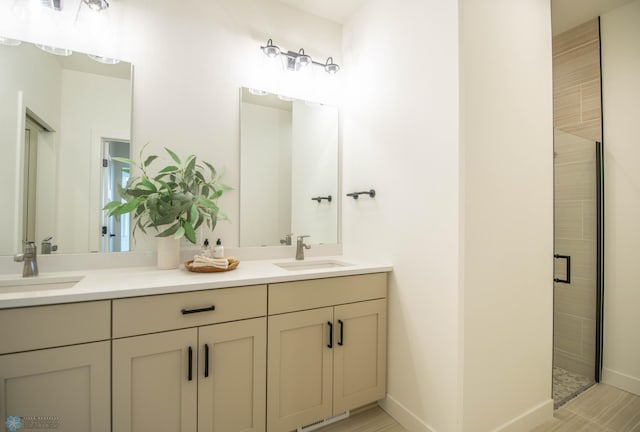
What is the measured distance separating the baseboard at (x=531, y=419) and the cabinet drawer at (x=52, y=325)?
1.92 m

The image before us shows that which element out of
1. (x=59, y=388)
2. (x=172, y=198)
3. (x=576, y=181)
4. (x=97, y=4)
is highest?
(x=97, y=4)

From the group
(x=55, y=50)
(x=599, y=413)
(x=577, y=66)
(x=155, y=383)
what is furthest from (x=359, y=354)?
(x=577, y=66)

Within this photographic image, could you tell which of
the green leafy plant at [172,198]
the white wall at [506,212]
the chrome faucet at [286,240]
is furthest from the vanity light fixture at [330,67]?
the chrome faucet at [286,240]

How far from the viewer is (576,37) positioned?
2.32 meters

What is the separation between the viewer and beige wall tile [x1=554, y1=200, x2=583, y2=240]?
7.18 ft

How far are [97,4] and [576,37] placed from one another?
11.0 ft

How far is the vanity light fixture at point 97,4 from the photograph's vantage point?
1.53 meters

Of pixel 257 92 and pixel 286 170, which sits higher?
pixel 257 92

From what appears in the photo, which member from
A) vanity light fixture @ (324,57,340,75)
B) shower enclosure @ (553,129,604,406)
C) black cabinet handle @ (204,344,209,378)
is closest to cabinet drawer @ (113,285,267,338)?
black cabinet handle @ (204,344,209,378)

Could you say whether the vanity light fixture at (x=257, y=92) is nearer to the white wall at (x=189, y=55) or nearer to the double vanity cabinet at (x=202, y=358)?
the white wall at (x=189, y=55)

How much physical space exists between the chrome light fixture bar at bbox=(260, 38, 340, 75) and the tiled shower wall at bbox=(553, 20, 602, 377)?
1.79 metres

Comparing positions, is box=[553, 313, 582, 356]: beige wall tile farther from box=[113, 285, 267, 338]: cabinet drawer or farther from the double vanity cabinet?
box=[113, 285, 267, 338]: cabinet drawer

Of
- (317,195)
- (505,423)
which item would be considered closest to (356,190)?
(317,195)

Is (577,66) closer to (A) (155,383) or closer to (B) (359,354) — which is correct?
(B) (359,354)
